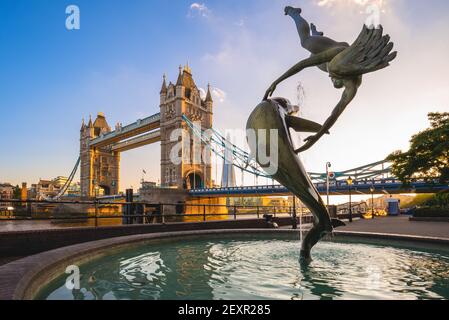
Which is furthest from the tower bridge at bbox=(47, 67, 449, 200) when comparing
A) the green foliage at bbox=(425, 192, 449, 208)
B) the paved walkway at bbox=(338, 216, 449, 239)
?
the paved walkway at bbox=(338, 216, 449, 239)

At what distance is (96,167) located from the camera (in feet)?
273

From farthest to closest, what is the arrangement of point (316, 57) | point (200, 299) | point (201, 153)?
point (201, 153)
point (316, 57)
point (200, 299)

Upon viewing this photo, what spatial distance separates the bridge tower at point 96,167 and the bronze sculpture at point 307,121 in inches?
3237

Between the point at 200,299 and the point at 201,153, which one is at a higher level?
the point at 201,153

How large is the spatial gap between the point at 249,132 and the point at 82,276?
288cm

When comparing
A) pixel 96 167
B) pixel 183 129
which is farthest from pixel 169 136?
pixel 96 167

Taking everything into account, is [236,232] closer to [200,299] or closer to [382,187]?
[200,299]

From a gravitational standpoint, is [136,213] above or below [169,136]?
below

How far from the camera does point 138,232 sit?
7383mm

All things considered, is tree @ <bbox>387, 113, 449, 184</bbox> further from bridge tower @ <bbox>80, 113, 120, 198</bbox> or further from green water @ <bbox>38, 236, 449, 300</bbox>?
bridge tower @ <bbox>80, 113, 120, 198</bbox>

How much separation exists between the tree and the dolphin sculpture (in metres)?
17.9

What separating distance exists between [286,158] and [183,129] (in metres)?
50.4

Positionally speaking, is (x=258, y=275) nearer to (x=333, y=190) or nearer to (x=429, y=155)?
(x=429, y=155)
